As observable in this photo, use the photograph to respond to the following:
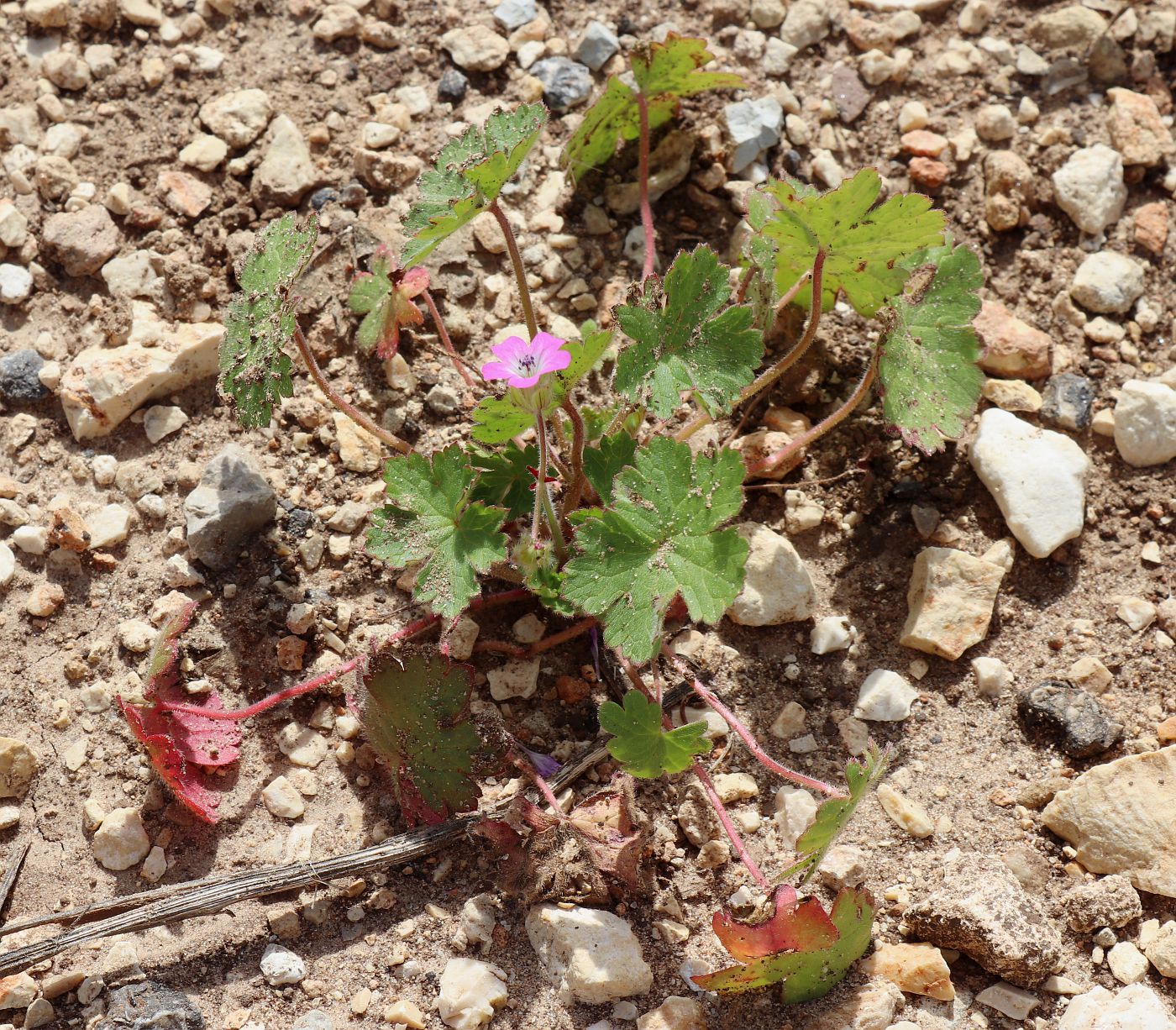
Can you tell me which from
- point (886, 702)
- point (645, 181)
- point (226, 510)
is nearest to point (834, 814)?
point (886, 702)

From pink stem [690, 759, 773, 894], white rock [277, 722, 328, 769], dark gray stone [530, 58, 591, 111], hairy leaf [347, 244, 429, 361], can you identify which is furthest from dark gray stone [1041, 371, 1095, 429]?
white rock [277, 722, 328, 769]

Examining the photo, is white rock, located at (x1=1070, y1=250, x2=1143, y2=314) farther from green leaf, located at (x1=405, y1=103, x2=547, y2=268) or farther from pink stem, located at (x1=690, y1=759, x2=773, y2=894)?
pink stem, located at (x1=690, y1=759, x2=773, y2=894)

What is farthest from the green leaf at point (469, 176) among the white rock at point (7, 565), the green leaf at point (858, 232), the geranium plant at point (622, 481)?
the white rock at point (7, 565)

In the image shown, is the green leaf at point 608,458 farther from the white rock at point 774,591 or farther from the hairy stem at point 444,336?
the hairy stem at point 444,336

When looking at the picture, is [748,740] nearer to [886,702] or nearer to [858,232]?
[886,702]

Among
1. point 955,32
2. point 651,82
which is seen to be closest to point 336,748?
point 651,82

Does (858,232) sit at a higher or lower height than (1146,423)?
higher
